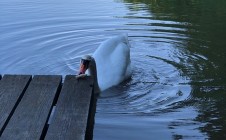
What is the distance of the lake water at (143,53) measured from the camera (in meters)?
7.07

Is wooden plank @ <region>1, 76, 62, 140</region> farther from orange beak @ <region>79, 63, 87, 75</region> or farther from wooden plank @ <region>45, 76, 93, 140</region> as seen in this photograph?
orange beak @ <region>79, 63, 87, 75</region>

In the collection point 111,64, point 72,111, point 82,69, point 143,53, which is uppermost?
point 72,111

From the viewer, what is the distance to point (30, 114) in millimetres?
5219

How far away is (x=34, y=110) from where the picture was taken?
5324 mm

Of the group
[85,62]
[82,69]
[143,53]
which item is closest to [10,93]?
[82,69]

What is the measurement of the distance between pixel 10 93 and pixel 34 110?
595 mm

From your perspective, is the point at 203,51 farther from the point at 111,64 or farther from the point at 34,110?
the point at 34,110

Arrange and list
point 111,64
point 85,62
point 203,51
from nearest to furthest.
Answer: point 85,62 → point 111,64 → point 203,51

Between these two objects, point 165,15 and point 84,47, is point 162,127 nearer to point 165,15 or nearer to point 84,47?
point 84,47

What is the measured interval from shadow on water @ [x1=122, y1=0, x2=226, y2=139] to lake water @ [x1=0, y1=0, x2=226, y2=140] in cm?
2

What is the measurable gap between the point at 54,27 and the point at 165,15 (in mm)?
3771

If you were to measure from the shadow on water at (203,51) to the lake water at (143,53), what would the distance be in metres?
0.02

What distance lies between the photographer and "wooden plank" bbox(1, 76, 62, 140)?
478cm

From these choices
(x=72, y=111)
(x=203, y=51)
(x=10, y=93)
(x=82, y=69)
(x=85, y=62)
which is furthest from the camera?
(x=203, y=51)
